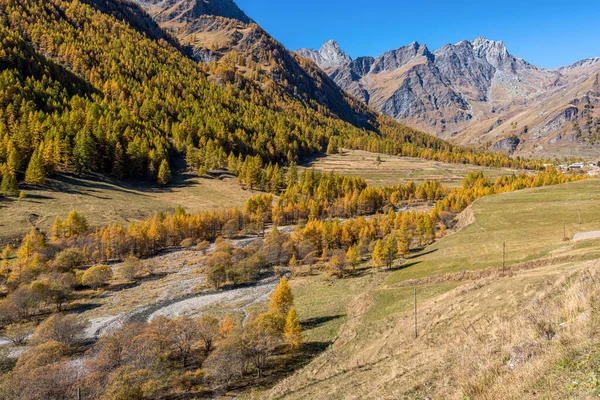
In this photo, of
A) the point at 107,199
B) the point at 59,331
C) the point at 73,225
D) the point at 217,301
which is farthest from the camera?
the point at 107,199

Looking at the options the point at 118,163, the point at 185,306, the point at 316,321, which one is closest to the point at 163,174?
the point at 118,163

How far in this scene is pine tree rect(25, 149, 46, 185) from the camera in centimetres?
10106

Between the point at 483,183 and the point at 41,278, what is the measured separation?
182 m

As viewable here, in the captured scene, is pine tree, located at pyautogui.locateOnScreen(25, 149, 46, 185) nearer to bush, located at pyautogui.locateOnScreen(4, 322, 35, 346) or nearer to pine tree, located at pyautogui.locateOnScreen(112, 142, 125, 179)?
pine tree, located at pyautogui.locateOnScreen(112, 142, 125, 179)

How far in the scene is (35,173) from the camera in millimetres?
101375

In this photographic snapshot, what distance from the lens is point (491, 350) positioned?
13789 mm

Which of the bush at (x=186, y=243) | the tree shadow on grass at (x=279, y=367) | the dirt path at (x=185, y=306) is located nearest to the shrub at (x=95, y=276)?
the dirt path at (x=185, y=306)

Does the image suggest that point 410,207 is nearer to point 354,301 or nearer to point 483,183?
point 483,183

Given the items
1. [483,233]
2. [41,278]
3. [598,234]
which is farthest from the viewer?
[483,233]

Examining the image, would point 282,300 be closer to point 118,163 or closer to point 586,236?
point 586,236

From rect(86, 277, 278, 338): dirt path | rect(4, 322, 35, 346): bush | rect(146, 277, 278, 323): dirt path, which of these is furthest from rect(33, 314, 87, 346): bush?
rect(146, 277, 278, 323): dirt path

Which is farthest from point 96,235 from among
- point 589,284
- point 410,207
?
point 410,207

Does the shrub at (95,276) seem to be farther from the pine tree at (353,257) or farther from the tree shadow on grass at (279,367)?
the pine tree at (353,257)

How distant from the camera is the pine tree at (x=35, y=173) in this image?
101 meters
